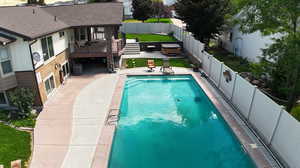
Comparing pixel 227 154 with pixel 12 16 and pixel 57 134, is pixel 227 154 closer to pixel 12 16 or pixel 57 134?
pixel 57 134

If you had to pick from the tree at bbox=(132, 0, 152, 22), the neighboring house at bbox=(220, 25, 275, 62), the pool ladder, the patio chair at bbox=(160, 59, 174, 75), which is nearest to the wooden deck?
the patio chair at bbox=(160, 59, 174, 75)

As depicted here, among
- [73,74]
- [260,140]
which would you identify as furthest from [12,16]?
[260,140]

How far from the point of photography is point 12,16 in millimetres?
14336

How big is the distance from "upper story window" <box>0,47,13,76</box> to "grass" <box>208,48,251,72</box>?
54.2 feet

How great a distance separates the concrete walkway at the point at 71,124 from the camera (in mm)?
8891

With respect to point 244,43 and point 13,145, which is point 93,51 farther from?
point 244,43

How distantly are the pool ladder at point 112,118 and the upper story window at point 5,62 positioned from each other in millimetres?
6211

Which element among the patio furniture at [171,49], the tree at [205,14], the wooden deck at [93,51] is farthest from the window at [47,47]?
the tree at [205,14]

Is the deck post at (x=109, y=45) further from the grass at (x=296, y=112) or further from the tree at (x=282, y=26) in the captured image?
the grass at (x=296, y=112)

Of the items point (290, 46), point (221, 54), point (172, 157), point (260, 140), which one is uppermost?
point (290, 46)

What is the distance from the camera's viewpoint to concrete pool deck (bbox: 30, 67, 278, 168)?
8812 millimetres

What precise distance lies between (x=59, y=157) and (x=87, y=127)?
2453 millimetres

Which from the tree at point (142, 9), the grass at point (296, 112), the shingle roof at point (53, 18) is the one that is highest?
the tree at point (142, 9)

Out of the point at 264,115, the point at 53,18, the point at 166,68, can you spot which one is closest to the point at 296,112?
the point at 264,115
